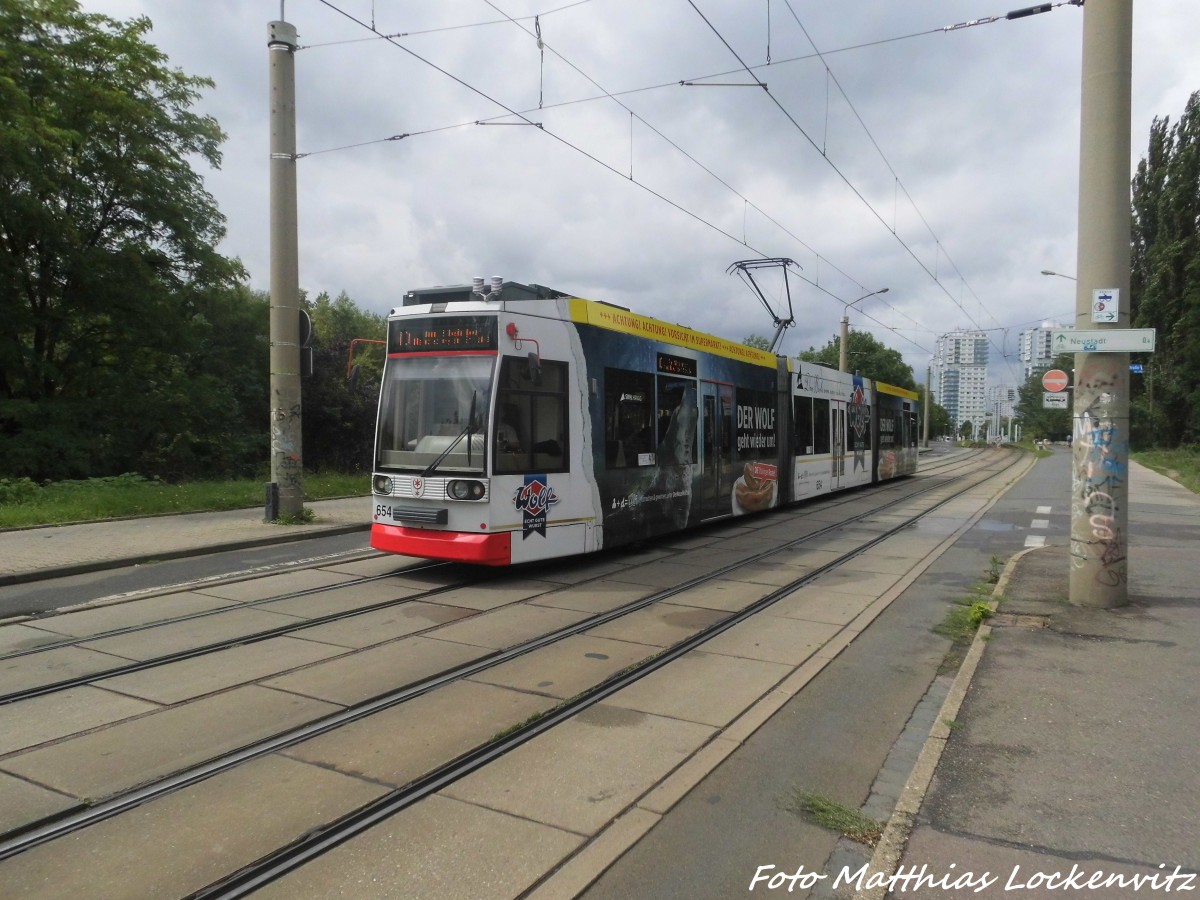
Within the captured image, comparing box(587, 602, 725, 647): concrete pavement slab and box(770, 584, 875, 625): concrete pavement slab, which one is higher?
box(587, 602, 725, 647): concrete pavement slab

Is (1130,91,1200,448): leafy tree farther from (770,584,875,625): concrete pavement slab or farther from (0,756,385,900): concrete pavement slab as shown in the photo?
(0,756,385,900): concrete pavement slab

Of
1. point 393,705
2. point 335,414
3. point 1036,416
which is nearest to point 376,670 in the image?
point 393,705

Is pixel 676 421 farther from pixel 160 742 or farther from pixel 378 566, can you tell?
pixel 160 742

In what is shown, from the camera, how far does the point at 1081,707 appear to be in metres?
5.05

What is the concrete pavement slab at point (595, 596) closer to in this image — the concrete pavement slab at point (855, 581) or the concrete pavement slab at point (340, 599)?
the concrete pavement slab at point (340, 599)

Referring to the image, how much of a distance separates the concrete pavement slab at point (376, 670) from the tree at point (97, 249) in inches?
680

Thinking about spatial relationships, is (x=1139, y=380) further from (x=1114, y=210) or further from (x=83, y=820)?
(x=83, y=820)

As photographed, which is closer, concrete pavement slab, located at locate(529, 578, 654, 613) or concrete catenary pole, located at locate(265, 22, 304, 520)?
concrete pavement slab, located at locate(529, 578, 654, 613)

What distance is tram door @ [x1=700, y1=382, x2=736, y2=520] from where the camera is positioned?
12875 millimetres

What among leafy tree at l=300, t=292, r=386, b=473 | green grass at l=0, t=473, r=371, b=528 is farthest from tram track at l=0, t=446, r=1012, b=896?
leafy tree at l=300, t=292, r=386, b=473

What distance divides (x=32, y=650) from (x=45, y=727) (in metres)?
1.93

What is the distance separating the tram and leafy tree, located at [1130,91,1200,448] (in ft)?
158

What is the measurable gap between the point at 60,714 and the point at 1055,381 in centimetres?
979

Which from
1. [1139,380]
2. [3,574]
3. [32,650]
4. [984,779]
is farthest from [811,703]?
[1139,380]
